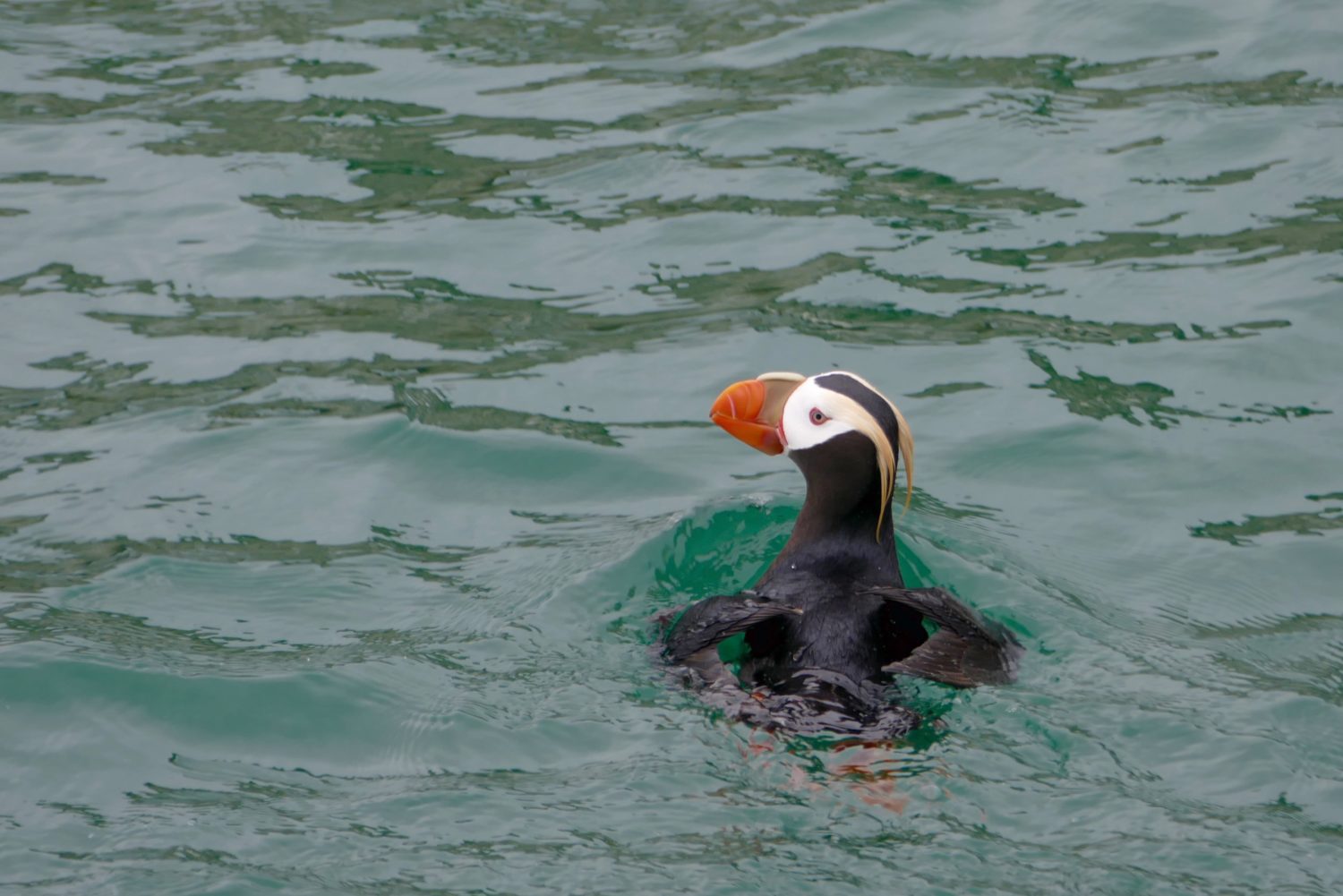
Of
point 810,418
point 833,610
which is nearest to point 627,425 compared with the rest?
point 810,418

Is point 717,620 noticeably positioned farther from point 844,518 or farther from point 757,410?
point 757,410

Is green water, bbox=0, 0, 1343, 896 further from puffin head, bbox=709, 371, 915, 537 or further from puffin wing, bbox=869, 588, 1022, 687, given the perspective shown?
puffin head, bbox=709, 371, 915, 537

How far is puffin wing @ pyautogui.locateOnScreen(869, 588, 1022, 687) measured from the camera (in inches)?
175

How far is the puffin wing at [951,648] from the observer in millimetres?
4434

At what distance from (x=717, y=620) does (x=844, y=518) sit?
1.81 feet

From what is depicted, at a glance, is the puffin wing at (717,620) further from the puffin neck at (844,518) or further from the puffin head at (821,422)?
the puffin head at (821,422)

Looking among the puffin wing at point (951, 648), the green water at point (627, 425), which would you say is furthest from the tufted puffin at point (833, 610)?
the green water at point (627, 425)

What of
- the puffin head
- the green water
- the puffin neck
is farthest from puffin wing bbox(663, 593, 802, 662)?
the puffin head

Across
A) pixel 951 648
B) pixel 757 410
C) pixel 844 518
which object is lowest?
pixel 951 648

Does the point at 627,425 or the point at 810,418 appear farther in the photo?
the point at 627,425

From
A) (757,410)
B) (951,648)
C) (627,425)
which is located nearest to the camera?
(951,648)

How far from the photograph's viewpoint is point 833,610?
4.65 m

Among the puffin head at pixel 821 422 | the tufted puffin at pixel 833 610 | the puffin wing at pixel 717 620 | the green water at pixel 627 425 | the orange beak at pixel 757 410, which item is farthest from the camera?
the orange beak at pixel 757 410

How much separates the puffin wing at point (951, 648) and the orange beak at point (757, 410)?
0.65 meters
